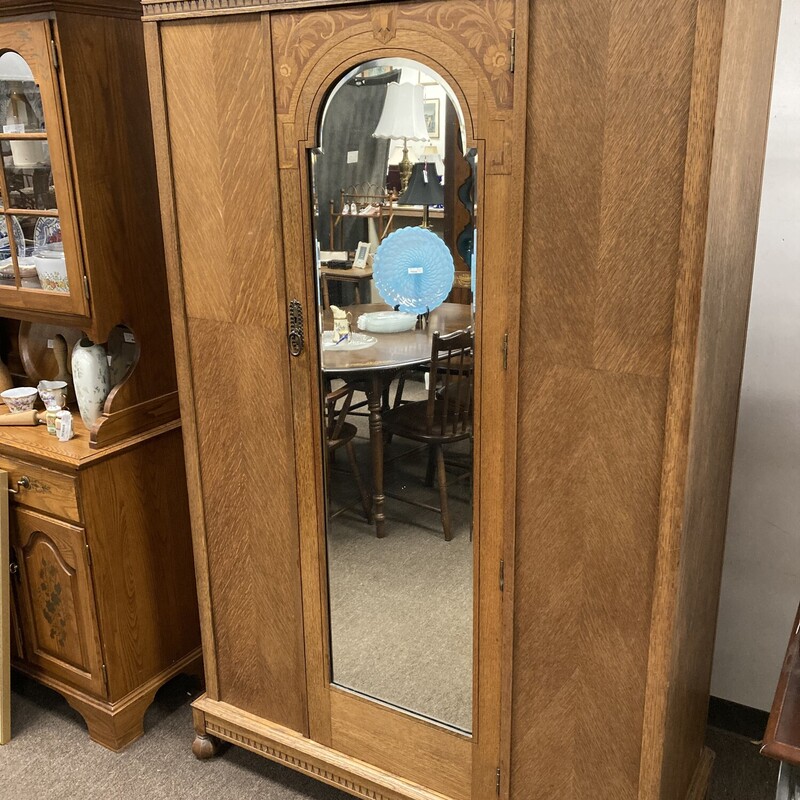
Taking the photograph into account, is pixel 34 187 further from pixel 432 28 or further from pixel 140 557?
pixel 432 28

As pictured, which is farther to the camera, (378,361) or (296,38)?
(378,361)

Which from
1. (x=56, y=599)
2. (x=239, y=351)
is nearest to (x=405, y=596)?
(x=239, y=351)

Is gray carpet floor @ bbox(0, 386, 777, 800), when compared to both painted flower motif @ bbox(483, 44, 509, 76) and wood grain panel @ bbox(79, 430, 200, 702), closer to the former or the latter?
wood grain panel @ bbox(79, 430, 200, 702)

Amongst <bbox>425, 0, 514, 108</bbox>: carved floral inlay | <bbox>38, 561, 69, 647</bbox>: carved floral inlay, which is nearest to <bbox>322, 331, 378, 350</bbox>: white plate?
<bbox>425, 0, 514, 108</bbox>: carved floral inlay

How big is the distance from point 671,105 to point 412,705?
4.14ft

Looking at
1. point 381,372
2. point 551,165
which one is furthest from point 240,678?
point 551,165

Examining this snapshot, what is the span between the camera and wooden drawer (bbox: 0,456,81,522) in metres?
2.02

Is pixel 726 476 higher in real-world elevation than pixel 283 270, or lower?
lower

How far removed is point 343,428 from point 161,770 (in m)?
1.12

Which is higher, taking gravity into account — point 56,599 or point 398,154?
point 398,154

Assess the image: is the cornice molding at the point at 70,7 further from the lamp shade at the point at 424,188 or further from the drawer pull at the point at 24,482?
the drawer pull at the point at 24,482

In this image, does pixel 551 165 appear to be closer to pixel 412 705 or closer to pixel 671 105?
pixel 671 105

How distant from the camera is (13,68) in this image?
1.91 meters

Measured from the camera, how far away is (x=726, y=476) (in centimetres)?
182
